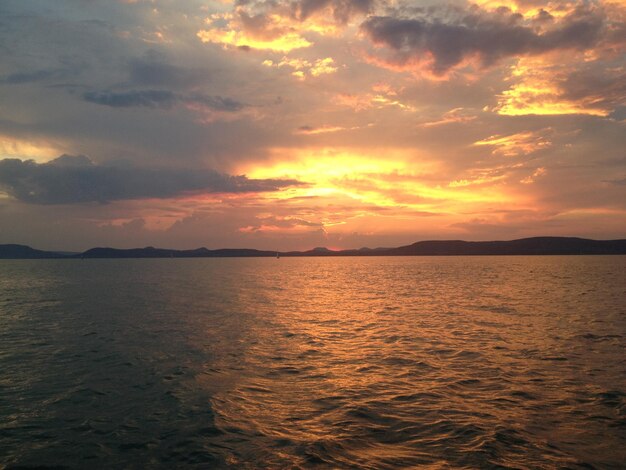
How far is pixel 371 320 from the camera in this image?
4356 centimetres

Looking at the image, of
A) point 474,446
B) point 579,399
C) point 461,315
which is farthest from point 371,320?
point 474,446

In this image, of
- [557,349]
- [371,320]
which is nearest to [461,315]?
[371,320]

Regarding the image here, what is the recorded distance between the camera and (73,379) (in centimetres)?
2225

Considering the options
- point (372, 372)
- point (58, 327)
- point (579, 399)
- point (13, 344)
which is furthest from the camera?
point (58, 327)

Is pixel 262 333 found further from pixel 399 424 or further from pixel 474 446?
pixel 474 446

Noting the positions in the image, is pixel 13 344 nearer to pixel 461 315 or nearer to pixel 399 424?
pixel 399 424

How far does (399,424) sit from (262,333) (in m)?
22.2

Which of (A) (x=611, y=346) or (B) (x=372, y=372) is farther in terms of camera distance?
(A) (x=611, y=346)

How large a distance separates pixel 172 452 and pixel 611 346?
28.9 metres

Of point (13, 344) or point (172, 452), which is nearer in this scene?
point (172, 452)

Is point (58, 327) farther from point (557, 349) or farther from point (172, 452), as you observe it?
point (557, 349)

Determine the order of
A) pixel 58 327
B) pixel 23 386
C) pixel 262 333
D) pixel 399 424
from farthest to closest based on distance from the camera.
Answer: pixel 58 327
pixel 262 333
pixel 23 386
pixel 399 424

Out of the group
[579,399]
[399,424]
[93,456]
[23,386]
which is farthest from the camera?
[23,386]

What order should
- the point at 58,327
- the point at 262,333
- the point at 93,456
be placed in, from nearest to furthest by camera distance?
the point at 93,456
the point at 262,333
the point at 58,327
